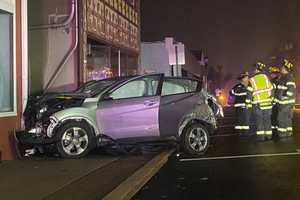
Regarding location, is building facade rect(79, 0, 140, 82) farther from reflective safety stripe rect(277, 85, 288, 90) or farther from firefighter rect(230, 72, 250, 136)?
reflective safety stripe rect(277, 85, 288, 90)

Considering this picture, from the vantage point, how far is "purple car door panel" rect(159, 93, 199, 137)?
12.2 meters

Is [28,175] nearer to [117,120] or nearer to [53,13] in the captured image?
[117,120]

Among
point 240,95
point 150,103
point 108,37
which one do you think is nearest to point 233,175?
point 150,103

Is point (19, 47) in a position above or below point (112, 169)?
above

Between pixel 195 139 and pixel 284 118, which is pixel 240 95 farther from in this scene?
pixel 195 139

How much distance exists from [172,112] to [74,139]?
213cm

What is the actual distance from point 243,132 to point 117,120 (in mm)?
5861

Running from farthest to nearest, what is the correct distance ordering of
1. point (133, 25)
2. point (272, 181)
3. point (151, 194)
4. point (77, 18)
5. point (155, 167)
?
point (133, 25) < point (77, 18) < point (155, 167) < point (272, 181) < point (151, 194)

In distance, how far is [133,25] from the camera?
23.3m

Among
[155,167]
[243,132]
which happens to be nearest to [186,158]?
[155,167]

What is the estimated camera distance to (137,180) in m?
8.95

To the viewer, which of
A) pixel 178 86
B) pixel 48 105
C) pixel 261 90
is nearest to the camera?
pixel 48 105

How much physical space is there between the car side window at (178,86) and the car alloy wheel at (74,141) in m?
1.95

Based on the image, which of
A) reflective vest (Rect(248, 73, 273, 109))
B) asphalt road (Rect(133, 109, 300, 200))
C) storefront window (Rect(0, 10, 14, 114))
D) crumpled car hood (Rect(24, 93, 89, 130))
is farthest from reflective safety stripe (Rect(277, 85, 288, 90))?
storefront window (Rect(0, 10, 14, 114))
